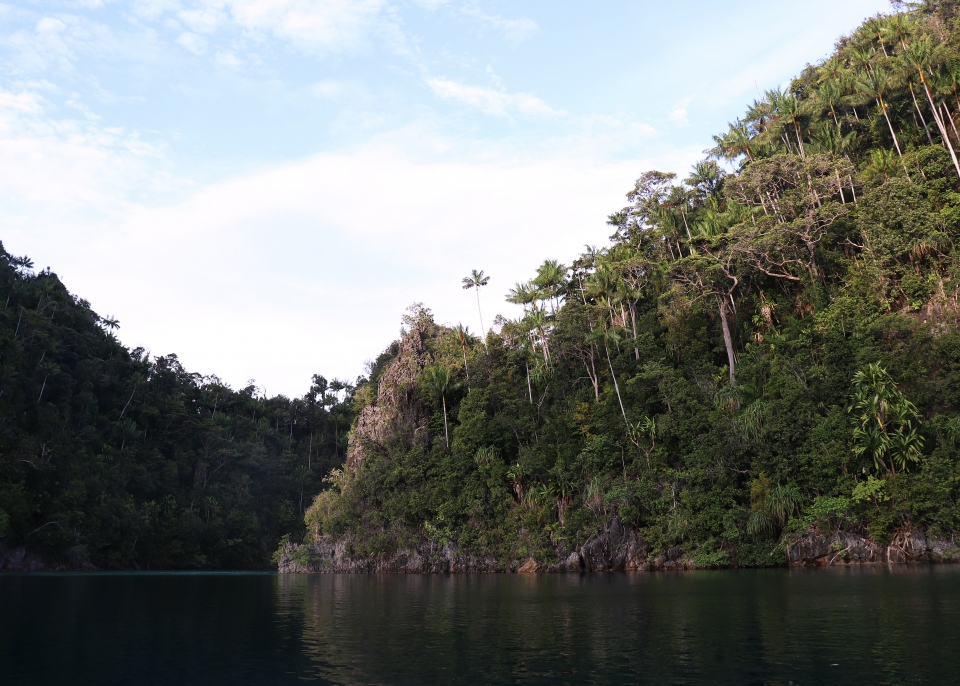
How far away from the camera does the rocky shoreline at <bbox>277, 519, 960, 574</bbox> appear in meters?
35.6

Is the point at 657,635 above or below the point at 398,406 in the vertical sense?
below

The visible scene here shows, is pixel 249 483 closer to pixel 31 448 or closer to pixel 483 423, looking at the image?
pixel 31 448

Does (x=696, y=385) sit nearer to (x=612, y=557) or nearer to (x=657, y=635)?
(x=612, y=557)

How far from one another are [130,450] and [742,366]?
265ft

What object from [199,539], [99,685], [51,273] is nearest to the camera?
[99,685]

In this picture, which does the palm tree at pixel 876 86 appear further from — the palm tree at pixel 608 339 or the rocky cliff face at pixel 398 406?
the rocky cliff face at pixel 398 406

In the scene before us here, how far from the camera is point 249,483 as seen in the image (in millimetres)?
102375

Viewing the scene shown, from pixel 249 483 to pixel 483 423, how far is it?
56998 mm

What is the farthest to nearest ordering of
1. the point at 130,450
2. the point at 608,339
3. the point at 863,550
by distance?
the point at 130,450
the point at 608,339
the point at 863,550

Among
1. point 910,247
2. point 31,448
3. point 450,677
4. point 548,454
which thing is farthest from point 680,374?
point 31,448

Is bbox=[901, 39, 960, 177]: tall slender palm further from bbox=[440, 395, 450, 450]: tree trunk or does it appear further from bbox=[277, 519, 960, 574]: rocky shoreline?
bbox=[440, 395, 450, 450]: tree trunk

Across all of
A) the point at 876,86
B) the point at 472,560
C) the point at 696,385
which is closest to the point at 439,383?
the point at 472,560

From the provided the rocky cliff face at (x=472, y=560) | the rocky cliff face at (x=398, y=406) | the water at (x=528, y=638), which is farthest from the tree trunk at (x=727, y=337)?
the rocky cliff face at (x=398, y=406)

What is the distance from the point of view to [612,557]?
1785 inches
